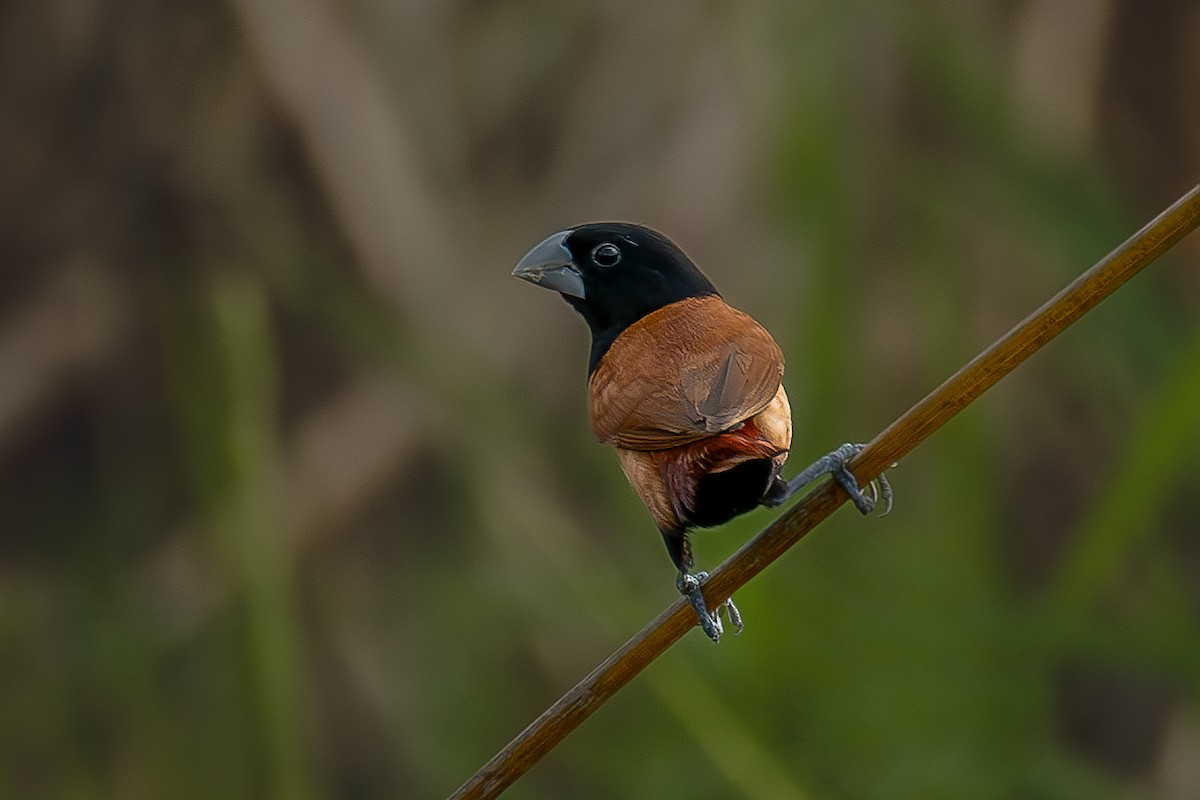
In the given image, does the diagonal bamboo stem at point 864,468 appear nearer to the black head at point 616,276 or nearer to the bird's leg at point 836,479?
the bird's leg at point 836,479

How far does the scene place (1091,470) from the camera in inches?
142

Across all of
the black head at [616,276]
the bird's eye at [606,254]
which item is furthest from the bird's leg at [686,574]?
the bird's eye at [606,254]

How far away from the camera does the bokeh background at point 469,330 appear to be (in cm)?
295

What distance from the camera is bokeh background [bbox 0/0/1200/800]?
9.68ft

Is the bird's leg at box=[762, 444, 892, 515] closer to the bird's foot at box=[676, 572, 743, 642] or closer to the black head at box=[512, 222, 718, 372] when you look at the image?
the bird's foot at box=[676, 572, 743, 642]

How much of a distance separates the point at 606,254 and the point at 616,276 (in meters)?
0.03

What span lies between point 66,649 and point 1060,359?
2.28 m

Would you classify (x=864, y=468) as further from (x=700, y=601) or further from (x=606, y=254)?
(x=606, y=254)

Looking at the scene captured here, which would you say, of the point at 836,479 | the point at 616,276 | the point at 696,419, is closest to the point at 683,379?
the point at 696,419

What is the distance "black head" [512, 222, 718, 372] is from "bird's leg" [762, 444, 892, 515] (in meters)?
Answer: 0.34

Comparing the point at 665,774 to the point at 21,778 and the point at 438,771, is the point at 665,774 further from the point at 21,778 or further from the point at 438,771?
the point at 21,778

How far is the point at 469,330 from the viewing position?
3.62 m

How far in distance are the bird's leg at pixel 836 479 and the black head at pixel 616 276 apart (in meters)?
0.34

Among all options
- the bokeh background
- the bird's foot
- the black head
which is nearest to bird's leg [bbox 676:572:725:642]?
the bird's foot
